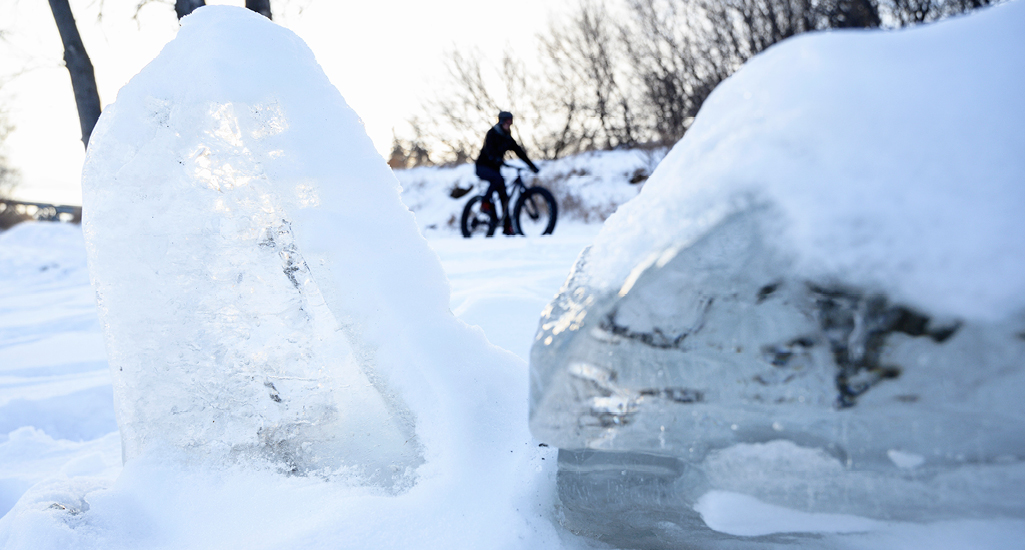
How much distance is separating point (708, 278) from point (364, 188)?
62 cm

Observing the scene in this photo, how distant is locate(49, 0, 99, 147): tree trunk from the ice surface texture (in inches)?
244

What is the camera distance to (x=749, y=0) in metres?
10.3

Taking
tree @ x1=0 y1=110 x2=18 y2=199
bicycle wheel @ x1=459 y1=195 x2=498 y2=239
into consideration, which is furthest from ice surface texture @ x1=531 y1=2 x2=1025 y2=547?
tree @ x1=0 y1=110 x2=18 y2=199

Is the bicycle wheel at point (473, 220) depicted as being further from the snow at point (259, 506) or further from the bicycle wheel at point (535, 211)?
the snow at point (259, 506)

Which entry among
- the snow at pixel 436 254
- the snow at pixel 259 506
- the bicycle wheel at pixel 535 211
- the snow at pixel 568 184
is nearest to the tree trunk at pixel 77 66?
the snow at pixel 568 184

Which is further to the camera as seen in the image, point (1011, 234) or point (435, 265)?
point (435, 265)

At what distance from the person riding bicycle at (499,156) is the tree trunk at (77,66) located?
3.68 metres

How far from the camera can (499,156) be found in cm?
686

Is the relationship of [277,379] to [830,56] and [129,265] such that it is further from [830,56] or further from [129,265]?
[830,56]

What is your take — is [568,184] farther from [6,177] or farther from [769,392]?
[6,177]

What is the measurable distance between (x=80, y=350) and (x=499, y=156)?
15.9 ft

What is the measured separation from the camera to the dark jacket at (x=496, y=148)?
6652 mm

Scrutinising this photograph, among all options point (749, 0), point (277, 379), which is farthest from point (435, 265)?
point (749, 0)

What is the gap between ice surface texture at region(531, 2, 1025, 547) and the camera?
54 cm
